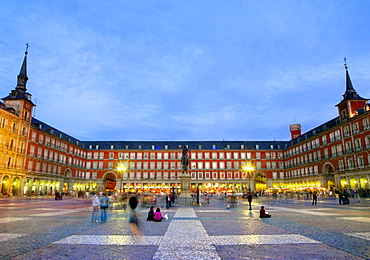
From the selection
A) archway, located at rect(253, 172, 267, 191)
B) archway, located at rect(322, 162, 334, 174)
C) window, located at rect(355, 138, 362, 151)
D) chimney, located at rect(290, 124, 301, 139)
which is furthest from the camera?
chimney, located at rect(290, 124, 301, 139)

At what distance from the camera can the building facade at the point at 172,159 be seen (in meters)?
42.4

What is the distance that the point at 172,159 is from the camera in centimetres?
7488

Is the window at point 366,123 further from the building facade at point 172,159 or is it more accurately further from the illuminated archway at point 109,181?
the illuminated archway at point 109,181

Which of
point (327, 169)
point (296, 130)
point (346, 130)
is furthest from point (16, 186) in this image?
point (296, 130)

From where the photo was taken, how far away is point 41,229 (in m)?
10.4

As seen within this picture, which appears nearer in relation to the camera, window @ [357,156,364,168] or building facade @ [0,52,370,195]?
window @ [357,156,364,168]

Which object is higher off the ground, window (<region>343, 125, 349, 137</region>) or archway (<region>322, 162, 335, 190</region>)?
window (<region>343, 125, 349, 137</region>)

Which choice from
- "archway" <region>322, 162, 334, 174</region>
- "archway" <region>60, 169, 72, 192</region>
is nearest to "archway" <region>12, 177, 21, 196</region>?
"archway" <region>60, 169, 72, 192</region>

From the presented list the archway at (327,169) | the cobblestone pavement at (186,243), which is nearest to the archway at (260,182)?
the archway at (327,169)

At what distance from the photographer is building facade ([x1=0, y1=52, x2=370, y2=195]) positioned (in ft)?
139

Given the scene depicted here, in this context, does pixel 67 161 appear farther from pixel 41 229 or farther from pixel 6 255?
pixel 6 255

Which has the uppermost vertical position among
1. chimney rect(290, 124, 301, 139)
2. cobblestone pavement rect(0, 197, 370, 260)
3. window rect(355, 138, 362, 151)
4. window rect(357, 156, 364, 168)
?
chimney rect(290, 124, 301, 139)

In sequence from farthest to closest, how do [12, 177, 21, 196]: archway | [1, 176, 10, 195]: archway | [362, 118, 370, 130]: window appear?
[12, 177, 21, 196]: archway → [362, 118, 370, 130]: window → [1, 176, 10, 195]: archway

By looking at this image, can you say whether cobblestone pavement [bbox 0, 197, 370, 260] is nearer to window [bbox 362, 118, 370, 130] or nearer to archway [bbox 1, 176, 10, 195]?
archway [bbox 1, 176, 10, 195]
